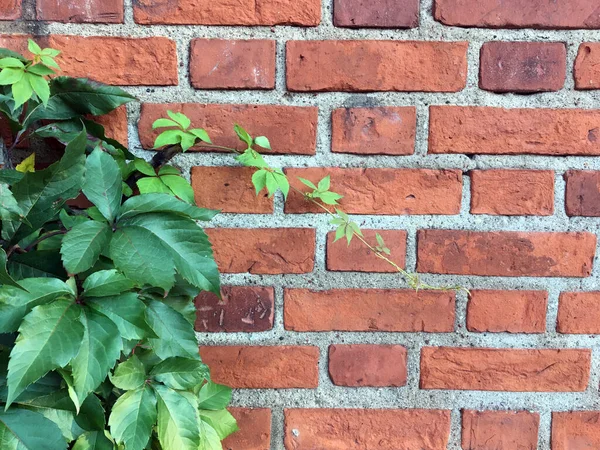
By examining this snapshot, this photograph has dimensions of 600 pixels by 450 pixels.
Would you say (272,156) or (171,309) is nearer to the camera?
(171,309)

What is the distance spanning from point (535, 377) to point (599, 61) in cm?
46

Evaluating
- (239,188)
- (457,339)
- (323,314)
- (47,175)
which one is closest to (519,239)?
(457,339)

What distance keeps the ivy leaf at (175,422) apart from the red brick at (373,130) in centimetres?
38

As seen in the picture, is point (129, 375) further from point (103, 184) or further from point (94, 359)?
point (103, 184)

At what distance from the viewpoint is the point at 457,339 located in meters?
0.74

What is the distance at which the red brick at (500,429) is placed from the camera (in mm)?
751

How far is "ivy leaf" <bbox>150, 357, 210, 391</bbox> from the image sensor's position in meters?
0.58

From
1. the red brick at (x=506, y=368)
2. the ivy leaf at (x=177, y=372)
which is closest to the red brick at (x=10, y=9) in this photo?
the ivy leaf at (x=177, y=372)

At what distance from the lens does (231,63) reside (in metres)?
0.68

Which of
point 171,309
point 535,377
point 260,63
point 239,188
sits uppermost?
point 260,63

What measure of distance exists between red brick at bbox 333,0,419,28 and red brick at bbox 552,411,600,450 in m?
0.62

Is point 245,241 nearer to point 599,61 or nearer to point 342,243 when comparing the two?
point 342,243

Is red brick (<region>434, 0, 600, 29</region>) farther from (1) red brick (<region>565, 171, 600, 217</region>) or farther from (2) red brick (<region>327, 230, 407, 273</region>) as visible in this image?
(2) red brick (<region>327, 230, 407, 273</region>)

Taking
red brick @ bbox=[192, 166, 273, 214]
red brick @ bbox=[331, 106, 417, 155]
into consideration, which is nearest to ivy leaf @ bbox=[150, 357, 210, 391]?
red brick @ bbox=[192, 166, 273, 214]
